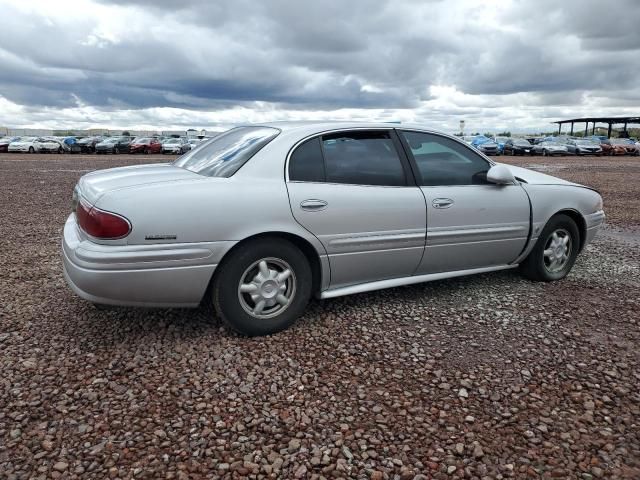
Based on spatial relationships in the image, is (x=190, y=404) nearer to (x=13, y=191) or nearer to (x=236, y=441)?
(x=236, y=441)

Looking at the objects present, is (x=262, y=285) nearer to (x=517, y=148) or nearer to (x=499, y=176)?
(x=499, y=176)

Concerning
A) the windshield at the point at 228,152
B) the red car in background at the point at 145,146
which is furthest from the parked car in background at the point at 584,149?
the windshield at the point at 228,152

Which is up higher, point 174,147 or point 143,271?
point 174,147

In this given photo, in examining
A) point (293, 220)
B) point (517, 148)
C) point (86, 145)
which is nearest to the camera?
point (293, 220)

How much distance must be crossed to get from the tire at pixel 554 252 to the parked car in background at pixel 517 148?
118 ft

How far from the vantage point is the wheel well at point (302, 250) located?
130 inches

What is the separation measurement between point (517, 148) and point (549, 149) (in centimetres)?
235

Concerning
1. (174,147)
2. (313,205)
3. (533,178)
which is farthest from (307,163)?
(174,147)

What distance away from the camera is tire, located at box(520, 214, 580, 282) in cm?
468

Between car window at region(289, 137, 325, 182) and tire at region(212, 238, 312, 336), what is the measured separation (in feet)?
1.58

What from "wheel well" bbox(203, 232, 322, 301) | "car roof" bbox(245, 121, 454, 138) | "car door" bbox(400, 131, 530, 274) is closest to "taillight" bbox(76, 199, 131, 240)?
"wheel well" bbox(203, 232, 322, 301)

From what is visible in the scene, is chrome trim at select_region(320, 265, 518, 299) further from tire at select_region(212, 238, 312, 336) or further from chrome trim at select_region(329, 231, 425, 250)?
chrome trim at select_region(329, 231, 425, 250)

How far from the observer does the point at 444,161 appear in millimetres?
4184

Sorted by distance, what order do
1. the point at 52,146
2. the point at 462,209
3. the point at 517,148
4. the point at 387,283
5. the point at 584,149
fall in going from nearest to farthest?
the point at 387,283 → the point at 462,209 → the point at 52,146 → the point at 517,148 → the point at 584,149
